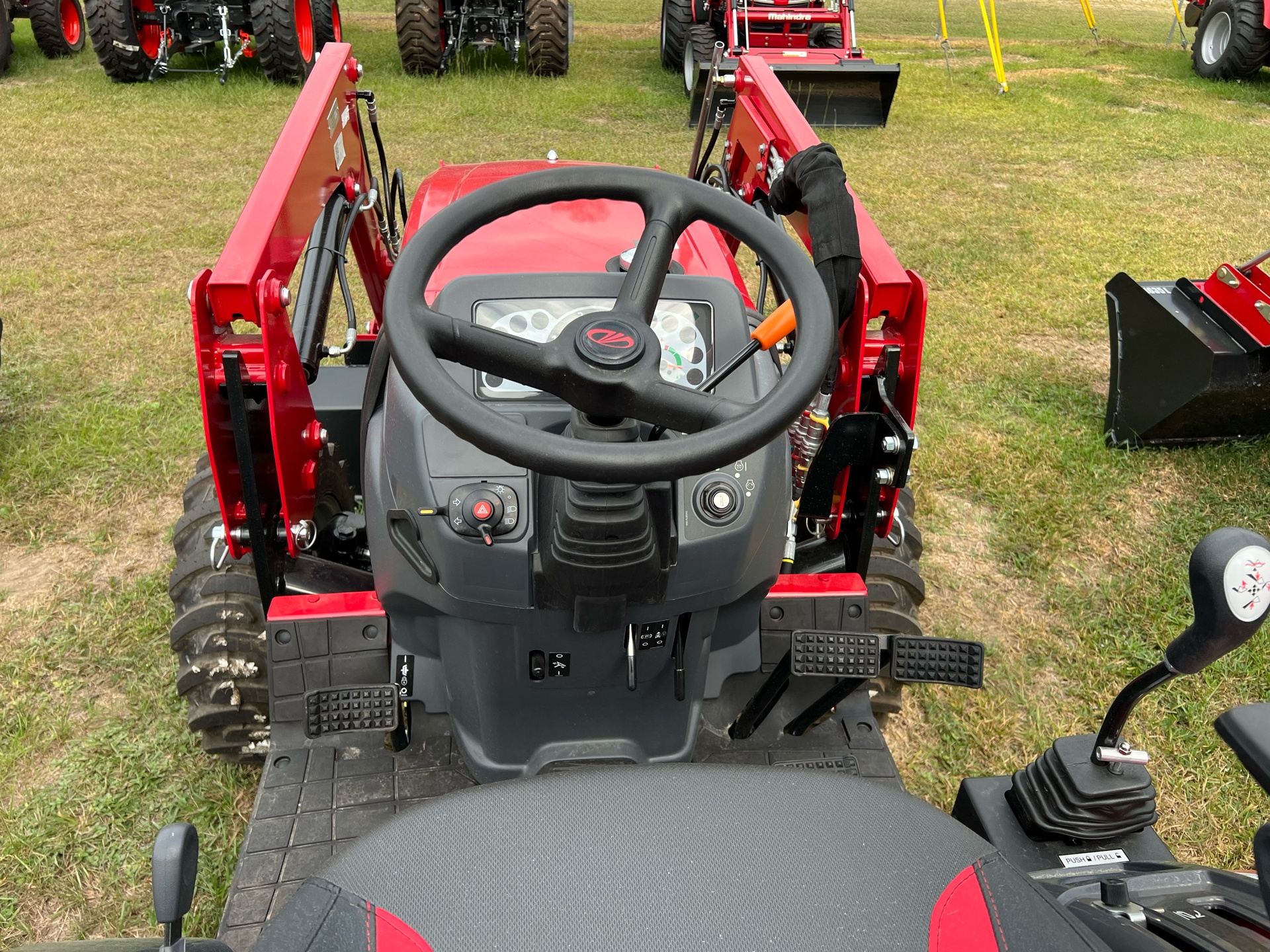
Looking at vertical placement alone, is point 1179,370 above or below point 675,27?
below

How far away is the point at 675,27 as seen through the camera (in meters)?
8.90

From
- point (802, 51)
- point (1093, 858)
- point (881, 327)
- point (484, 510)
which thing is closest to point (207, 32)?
point (802, 51)

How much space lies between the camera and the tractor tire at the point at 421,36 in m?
8.19

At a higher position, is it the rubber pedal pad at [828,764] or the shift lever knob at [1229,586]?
the shift lever knob at [1229,586]

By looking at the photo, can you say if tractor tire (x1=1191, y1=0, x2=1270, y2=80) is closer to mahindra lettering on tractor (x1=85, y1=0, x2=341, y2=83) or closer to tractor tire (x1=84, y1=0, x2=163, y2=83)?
mahindra lettering on tractor (x1=85, y1=0, x2=341, y2=83)

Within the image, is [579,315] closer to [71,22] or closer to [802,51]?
[802,51]

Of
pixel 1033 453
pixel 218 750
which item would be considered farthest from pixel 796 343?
pixel 1033 453

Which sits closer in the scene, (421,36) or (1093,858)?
(1093,858)

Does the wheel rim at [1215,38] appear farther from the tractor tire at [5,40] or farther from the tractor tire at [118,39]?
the tractor tire at [5,40]

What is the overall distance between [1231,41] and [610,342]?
1096 cm

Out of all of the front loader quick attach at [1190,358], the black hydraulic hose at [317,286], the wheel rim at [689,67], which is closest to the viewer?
the black hydraulic hose at [317,286]

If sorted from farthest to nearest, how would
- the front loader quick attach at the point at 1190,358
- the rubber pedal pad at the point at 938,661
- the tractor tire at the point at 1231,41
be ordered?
the tractor tire at the point at 1231,41 < the front loader quick attach at the point at 1190,358 < the rubber pedal pad at the point at 938,661

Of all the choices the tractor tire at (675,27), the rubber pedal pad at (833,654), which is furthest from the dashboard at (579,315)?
the tractor tire at (675,27)

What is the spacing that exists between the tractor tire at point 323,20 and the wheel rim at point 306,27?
0.20 feet
